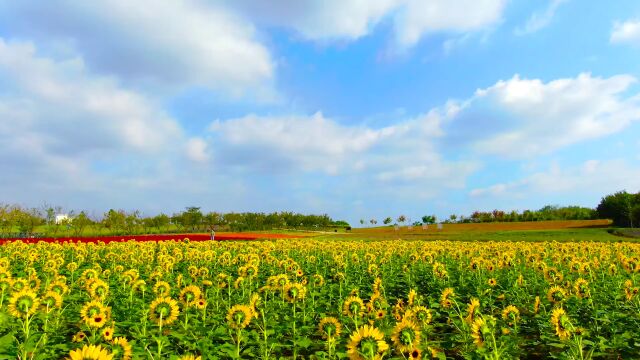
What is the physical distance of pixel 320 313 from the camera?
859 cm

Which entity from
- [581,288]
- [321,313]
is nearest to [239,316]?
[321,313]

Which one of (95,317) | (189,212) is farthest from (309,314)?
(189,212)

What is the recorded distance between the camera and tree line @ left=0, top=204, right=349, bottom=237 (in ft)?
171

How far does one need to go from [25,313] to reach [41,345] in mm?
504

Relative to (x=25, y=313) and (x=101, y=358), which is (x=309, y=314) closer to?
→ (x=25, y=313)

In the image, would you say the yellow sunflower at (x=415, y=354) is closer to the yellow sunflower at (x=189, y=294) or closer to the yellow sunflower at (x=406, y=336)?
the yellow sunflower at (x=406, y=336)

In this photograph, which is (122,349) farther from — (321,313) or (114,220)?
(114,220)

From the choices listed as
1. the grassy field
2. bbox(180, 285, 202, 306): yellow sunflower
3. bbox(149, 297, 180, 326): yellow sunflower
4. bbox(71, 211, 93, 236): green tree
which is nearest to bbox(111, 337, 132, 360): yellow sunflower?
A: bbox(149, 297, 180, 326): yellow sunflower

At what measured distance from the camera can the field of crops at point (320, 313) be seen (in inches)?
227

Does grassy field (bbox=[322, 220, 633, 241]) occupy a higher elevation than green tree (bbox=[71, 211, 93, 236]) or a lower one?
lower

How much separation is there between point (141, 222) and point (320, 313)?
61.4 metres

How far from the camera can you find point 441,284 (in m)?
11.7

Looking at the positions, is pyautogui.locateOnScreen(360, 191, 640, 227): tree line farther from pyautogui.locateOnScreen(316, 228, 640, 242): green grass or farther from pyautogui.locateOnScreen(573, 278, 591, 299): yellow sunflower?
pyautogui.locateOnScreen(573, 278, 591, 299): yellow sunflower

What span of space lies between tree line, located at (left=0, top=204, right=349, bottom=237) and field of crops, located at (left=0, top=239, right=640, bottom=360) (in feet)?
126
